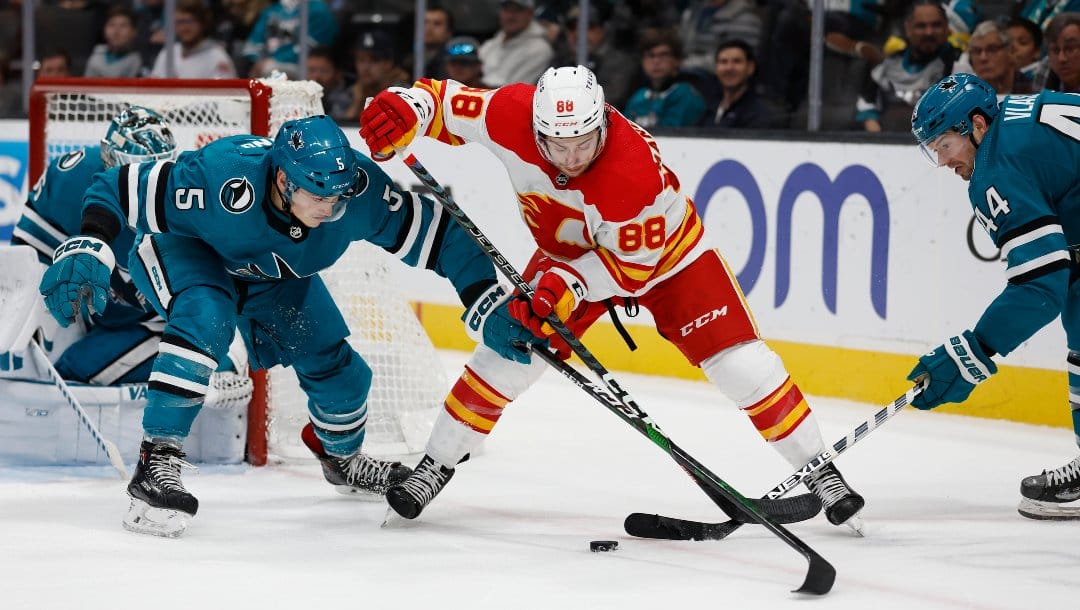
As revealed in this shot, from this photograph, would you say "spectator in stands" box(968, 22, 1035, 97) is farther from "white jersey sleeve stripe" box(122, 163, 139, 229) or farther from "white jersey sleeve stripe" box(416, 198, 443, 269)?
"white jersey sleeve stripe" box(122, 163, 139, 229)

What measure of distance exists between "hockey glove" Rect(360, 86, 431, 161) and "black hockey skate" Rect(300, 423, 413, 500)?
0.80 m

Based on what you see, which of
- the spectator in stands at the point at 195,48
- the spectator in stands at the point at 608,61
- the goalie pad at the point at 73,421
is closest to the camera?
the goalie pad at the point at 73,421

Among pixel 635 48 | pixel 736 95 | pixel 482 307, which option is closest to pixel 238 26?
pixel 635 48

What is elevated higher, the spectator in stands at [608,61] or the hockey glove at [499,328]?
the hockey glove at [499,328]

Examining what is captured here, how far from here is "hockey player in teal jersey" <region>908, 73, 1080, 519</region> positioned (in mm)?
3209

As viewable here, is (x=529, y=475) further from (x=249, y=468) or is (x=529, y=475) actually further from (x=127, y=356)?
(x=127, y=356)

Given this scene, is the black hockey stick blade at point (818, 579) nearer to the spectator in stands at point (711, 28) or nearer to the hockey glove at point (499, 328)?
the hockey glove at point (499, 328)

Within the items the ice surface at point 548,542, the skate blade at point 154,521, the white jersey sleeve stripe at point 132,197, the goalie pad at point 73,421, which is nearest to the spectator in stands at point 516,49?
the ice surface at point 548,542

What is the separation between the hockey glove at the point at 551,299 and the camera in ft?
10.2

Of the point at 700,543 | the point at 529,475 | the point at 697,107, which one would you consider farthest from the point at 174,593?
the point at 697,107

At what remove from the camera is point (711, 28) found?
5.89 m

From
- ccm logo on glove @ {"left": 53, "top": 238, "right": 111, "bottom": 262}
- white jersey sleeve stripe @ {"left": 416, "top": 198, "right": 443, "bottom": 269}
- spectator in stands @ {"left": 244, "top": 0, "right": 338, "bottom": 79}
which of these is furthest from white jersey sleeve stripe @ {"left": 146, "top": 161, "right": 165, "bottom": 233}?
spectator in stands @ {"left": 244, "top": 0, "right": 338, "bottom": 79}

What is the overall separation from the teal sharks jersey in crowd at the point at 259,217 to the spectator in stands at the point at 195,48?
4127 mm

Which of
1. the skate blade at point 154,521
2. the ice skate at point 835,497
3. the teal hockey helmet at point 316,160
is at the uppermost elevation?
the teal hockey helmet at point 316,160
